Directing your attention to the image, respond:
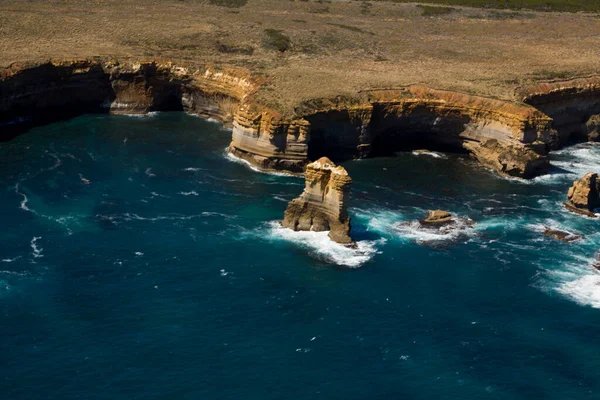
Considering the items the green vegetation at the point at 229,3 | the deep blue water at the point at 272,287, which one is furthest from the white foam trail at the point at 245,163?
the green vegetation at the point at 229,3

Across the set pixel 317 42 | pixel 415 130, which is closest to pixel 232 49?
pixel 317 42

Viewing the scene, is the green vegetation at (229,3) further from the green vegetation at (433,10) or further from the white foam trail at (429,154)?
the white foam trail at (429,154)

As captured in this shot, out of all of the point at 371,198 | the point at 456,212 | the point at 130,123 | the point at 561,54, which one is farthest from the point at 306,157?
the point at 561,54

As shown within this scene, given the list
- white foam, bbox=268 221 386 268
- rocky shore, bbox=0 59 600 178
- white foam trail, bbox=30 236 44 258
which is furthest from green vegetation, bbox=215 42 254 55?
white foam trail, bbox=30 236 44 258

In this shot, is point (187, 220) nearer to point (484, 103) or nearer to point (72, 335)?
point (72, 335)

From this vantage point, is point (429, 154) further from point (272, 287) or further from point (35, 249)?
point (35, 249)

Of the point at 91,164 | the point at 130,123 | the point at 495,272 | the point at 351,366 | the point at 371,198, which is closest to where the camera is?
the point at 351,366
